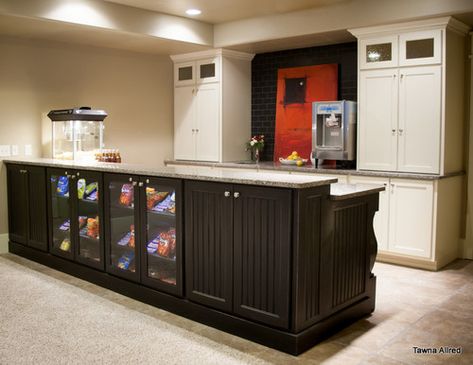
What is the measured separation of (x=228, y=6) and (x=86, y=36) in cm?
157

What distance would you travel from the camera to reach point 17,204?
5.45 metres

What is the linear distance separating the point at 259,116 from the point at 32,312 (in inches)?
166

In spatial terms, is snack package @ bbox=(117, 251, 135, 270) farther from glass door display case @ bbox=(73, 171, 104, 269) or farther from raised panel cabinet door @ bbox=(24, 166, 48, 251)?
raised panel cabinet door @ bbox=(24, 166, 48, 251)

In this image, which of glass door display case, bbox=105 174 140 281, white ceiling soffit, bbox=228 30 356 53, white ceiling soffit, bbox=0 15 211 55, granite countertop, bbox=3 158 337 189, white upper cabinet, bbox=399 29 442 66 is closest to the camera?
granite countertop, bbox=3 158 337 189

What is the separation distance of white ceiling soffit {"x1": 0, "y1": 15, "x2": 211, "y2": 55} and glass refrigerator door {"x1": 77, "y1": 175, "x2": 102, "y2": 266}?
1.68 meters

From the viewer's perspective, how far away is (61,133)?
18.9ft

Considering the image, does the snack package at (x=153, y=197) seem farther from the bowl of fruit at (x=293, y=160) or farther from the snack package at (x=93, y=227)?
the bowl of fruit at (x=293, y=160)

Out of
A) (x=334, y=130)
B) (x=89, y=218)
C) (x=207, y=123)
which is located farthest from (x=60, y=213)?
(x=334, y=130)

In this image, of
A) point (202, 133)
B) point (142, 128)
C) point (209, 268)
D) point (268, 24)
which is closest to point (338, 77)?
point (268, 24)

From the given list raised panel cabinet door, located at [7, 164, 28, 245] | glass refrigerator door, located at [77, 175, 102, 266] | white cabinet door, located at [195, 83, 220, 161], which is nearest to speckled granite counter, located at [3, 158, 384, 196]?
glass refrigerator door, located at [77, 175, 102, 266]

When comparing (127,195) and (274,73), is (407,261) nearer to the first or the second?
(127,195)

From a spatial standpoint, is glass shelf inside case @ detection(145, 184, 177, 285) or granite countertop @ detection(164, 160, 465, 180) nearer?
glass shelf inside case @ detection(145, 184, 177, 285)

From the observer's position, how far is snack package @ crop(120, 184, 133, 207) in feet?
13.0

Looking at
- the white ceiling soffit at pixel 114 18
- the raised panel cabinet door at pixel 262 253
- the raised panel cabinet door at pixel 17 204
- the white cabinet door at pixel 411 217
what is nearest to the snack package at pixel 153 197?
the raised panel cabinet door at pixel 262 253
